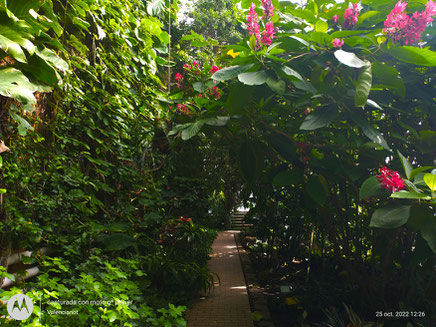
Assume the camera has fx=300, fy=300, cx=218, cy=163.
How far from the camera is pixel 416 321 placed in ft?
5.67

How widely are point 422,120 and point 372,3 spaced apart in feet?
2.59

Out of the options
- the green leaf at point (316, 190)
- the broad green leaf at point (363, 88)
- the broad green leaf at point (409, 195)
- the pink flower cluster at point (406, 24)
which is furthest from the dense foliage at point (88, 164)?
the pink flower cluster at point (406, 24)

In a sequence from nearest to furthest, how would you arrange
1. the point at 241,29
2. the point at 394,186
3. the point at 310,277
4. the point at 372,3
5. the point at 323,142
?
the point at 394,186 < the point at 372,3 < the point at 323,142 < the point at 241,29 < the point at 310,277

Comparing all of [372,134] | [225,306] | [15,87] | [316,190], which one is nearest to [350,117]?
[372,134]

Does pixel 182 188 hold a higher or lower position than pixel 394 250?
higher

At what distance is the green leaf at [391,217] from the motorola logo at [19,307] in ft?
4.44

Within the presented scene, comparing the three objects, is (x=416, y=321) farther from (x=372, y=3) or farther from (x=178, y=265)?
(x=178, y=265)

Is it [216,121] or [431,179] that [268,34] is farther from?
[431,179]

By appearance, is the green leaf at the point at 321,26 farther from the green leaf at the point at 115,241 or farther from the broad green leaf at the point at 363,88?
the green leaf at the point at 115,241

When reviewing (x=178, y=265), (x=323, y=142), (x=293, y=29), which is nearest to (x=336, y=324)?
(x=323, y=142)

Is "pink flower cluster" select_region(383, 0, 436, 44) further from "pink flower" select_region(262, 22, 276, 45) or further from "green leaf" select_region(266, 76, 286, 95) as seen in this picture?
"green leaf" select_region(266, 76, 286, 95)

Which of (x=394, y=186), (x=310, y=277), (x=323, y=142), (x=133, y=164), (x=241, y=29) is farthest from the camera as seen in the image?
(x=310, y=277)

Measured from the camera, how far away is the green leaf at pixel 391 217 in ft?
Result: 3.67

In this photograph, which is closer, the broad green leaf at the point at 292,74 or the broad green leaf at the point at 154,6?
the broad green leaf at the point at 292,74
